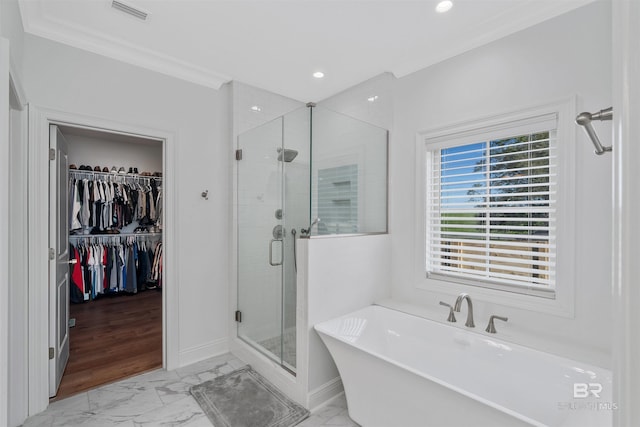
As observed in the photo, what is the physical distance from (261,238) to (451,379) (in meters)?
1.81

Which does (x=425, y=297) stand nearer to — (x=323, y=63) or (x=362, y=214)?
(x=362, y=214)

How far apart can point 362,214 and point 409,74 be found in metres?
1.29

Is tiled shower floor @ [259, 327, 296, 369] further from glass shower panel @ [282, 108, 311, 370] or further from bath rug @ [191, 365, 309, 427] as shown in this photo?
bath rug @ [191, 365, 309, 427]

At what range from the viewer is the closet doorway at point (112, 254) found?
118 inches

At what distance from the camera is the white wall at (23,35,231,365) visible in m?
2.26

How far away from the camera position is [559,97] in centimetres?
191

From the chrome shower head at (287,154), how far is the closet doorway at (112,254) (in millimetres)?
1868

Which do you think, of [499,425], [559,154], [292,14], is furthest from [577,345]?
[292,14]

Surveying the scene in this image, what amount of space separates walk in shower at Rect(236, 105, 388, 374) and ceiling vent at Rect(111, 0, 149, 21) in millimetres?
1104

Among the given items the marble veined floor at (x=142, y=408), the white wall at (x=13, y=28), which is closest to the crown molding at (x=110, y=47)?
the white wall at (x=13, y=28)

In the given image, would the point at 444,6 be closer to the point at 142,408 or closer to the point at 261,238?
the point at 261,238

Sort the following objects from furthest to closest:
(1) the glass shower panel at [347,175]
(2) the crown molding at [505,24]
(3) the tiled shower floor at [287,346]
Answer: (3) the tiled shower floor at [287,346], (1) the glass shower panel at [347,175], (2) the crown molding at [505,24]

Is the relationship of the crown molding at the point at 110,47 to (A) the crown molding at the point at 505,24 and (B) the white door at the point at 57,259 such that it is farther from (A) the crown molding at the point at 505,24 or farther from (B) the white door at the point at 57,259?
(A) the crown molding at the point at 505,24

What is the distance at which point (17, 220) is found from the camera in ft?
6.53
